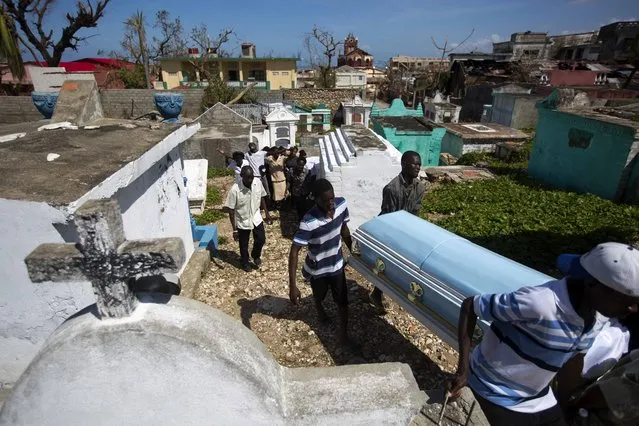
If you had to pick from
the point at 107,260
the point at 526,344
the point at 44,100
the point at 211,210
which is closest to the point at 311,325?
the point at 526,344

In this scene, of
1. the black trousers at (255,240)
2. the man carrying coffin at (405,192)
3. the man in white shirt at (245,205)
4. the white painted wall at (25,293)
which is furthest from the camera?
the black trousers at (255,240)

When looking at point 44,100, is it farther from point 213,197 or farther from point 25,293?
point 25,293

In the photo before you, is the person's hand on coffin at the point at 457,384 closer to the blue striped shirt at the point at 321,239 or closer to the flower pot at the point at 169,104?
the blue striped shirt at the point at 321,239

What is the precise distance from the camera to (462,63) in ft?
94.0

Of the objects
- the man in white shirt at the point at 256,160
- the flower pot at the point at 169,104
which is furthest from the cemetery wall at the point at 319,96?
the flower pot at the point at 169,104

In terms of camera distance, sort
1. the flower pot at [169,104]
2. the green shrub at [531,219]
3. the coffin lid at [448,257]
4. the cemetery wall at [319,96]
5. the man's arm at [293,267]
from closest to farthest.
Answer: the coffin lid at [448,257]
the man's arm at [293,267]
the flower pot at [169,104]
the green shrub at [531,219]
the cemetery wall at [319,96]

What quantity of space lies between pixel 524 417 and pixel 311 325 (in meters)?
2.39

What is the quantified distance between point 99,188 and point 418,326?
3348 mm

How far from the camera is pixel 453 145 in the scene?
1338 cm

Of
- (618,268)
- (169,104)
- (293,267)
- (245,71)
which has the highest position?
(245,71)

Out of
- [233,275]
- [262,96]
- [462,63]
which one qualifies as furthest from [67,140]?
[462,63]

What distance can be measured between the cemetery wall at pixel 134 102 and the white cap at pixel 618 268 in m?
16.8

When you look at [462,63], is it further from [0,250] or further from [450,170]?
[0,250]

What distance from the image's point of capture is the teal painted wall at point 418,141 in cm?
1053
